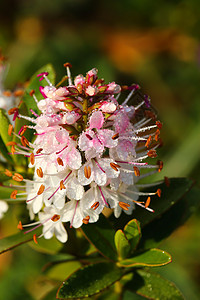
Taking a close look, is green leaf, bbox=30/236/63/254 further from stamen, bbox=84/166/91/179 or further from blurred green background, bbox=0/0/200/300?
blurred green background, bbox=0/0/200/300

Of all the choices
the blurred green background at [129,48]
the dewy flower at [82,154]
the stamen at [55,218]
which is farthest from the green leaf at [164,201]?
the blurred green background at [129,48]

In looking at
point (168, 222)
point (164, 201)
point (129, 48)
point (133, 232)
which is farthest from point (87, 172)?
point (129, 48)

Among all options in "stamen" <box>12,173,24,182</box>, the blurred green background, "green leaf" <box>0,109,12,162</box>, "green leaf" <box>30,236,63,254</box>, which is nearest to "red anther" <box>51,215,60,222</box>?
"stamen" <box>12,173,24,182</box>

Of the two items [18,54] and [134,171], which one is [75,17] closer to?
[18,54]

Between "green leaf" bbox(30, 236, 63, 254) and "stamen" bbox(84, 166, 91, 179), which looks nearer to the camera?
"stamen" bbox(84, 166, 91, 179)

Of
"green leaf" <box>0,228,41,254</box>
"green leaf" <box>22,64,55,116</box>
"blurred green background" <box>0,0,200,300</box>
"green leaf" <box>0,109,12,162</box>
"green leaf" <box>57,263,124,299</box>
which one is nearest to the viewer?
"green leaf" <box>57,263,124,299</box>

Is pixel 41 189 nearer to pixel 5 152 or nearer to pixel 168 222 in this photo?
pixel 5 152
